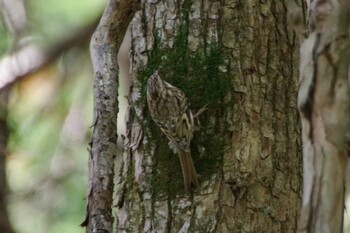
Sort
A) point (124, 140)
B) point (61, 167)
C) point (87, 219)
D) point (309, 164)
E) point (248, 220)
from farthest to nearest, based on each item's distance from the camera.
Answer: point (61, 167)
point (124, 140)
point (248, 220)
point (87, 219)
point (309, 164)

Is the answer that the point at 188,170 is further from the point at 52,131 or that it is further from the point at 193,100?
the point at 52,131

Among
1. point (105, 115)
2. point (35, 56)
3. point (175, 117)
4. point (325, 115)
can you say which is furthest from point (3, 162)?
point (325, 115)

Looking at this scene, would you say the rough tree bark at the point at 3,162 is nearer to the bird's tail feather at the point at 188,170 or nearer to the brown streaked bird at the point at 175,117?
the brown streaked bird at the point at 175,117

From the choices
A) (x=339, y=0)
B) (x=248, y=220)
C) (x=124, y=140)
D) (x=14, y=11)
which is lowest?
(x=248, y=220)

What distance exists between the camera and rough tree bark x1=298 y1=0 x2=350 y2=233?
2.35 m

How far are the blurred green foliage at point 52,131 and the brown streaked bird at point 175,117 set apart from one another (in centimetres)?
233

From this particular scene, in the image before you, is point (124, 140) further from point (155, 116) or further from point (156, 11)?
point (156, 11)

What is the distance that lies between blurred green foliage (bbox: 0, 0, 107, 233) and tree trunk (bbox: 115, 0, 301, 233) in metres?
2.19

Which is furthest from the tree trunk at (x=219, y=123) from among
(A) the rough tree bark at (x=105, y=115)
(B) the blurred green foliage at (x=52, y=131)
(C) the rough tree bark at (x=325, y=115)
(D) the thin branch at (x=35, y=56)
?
(B) the blurred green foliage at (x=52, y=131)

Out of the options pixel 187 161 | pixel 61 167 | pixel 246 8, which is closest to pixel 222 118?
pixel 187 161

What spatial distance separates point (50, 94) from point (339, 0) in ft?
12.8

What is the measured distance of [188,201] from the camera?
350 cm

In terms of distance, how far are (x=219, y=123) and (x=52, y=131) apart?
2794mm

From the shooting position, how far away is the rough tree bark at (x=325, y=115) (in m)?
2.35
